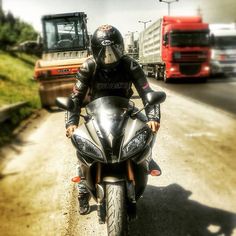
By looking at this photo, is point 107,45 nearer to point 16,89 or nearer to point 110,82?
point 110,82

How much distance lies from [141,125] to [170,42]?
14205 millimetres

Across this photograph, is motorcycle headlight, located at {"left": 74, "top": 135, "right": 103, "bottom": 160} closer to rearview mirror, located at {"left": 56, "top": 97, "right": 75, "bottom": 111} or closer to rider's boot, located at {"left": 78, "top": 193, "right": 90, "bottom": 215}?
rearview mirror, located at {"left": 56, "top": 97, "right": 75, "bottom": 111}

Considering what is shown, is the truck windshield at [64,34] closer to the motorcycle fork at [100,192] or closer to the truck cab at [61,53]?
the truck cab at [61,53]

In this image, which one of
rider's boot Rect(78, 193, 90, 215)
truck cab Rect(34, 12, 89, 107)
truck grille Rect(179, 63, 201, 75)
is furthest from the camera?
truck grille Rect(179, 63, 201, 75)

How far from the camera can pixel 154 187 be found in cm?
502

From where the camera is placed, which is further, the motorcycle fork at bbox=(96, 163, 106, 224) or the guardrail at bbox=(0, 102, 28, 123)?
the guardrail at bbox=(0, 102, 28, 123)

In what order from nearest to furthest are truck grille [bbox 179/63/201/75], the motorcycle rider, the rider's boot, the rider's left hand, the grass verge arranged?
the rider's left hand → the motorcycle rider → the rider's boot → the grass verge → truck grille [bbox 179/63/201/75]

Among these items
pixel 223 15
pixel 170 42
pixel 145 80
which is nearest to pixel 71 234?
pixel 145 80

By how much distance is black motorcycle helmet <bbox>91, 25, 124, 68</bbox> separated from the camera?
2861 mm

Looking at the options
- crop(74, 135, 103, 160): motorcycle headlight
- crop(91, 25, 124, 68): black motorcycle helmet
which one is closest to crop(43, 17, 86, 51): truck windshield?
crop(91, 25, 124, 68): black motorcycle helmet

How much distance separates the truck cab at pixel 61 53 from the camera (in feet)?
8.96

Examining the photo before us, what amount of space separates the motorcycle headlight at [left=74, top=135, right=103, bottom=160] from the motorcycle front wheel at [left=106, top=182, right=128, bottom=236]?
0.27 metres

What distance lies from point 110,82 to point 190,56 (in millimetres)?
13794

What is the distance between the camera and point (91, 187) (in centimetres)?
315
